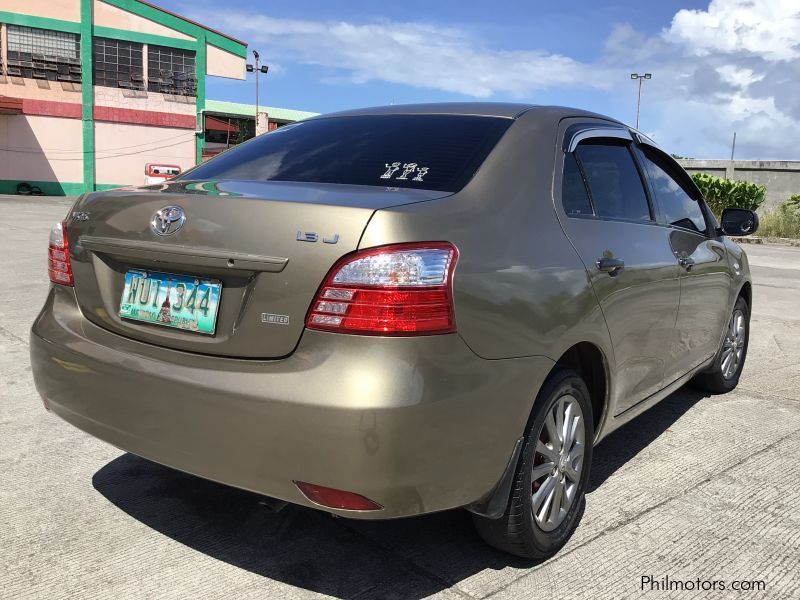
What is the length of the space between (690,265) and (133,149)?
40769mm

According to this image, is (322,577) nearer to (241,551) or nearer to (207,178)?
(241,551)

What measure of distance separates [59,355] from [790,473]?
10.8 ft

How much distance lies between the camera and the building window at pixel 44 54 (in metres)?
36.7

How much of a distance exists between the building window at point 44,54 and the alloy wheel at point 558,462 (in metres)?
40.8

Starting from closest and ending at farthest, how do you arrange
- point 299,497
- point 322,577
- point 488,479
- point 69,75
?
point 299,497 < point 488,479 < point 322,577 < point 69,75

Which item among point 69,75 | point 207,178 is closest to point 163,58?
point 69,75

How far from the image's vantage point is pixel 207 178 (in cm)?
293

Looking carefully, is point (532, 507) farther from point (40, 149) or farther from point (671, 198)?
point (40, 149)

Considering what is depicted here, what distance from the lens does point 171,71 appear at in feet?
133

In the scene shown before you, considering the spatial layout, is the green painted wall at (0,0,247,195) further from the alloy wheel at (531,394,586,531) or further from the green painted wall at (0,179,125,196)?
the alloy wheel at (531,394,586,531)

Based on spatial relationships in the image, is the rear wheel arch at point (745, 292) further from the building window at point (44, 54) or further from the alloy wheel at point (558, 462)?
the building window at point (44, 54)

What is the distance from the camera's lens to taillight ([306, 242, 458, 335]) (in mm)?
2057

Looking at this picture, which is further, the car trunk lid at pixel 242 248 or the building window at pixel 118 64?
the building window at pixel 118 64

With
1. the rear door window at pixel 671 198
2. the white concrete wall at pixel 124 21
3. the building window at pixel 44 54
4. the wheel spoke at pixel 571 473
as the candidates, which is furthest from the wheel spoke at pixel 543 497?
the white concrete wall at pixel 124 21
